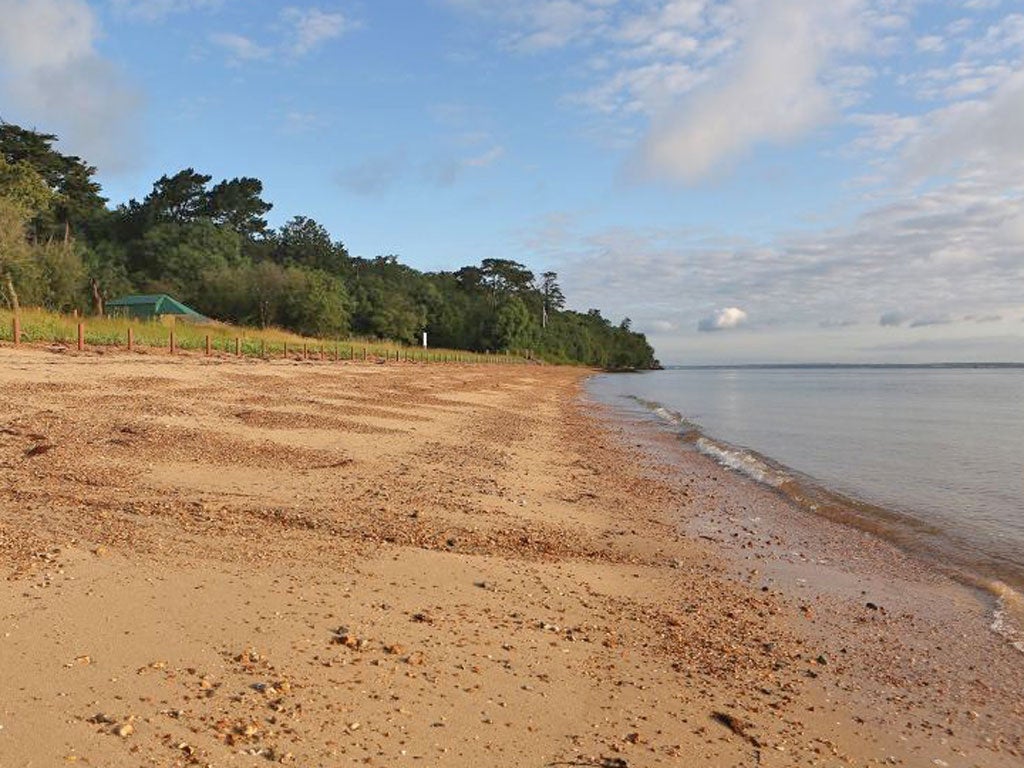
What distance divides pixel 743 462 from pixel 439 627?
13.1 meters

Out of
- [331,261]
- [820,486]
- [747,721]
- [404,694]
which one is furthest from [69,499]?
[331,261]

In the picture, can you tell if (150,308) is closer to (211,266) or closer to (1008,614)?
(211,266)

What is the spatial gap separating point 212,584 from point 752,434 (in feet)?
71.2

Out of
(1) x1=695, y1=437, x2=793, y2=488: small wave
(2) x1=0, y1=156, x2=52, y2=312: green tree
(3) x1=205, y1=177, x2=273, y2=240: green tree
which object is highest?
(3) x1=205, y1=177, x2=273, y2=240: green tree

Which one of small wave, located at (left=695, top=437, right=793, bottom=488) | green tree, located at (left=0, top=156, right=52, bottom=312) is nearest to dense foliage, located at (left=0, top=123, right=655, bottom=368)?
green tree, located at (left=0, top=156, right=52, bottom=312)

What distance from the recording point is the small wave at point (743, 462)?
562 inches

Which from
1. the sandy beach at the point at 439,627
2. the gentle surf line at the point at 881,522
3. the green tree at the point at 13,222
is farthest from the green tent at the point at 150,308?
the sandy beach at the point at 439,627

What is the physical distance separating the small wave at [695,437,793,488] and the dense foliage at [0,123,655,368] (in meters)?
30.2

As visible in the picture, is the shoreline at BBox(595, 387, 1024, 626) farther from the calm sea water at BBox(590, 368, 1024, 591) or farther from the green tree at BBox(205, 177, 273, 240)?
the green tree at BBox(205, 177, 273, 240)

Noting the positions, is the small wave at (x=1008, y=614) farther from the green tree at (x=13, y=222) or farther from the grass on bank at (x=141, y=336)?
the green tree at (x=13, y=222)

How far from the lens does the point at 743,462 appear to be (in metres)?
16.4

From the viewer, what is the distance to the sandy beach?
10.6ft

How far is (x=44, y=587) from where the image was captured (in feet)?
14.1

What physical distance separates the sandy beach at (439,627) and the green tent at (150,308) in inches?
1726
